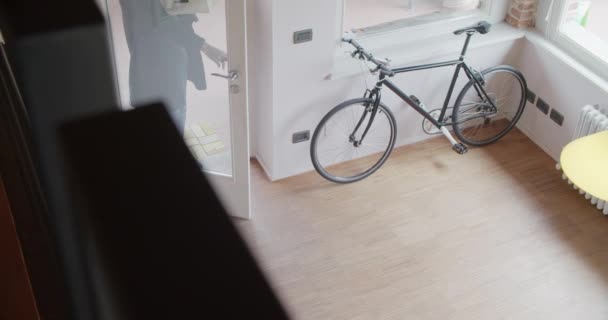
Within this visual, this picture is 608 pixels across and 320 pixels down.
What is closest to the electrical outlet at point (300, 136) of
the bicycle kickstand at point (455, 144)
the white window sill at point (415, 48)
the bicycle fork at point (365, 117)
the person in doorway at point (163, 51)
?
the bicycle fork at point (365, 117)

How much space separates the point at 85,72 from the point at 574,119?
5.04 metres

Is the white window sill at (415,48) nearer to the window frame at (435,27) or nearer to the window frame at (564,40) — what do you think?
the window frame at (435,27)

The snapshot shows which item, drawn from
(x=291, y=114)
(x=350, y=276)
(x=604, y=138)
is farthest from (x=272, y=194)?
(x=604, y=138)

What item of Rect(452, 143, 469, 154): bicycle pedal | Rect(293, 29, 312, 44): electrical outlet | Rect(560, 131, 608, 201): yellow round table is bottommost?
Rect(452, 143, 469, 154): bicycle pedal

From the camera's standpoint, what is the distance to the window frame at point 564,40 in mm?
4715

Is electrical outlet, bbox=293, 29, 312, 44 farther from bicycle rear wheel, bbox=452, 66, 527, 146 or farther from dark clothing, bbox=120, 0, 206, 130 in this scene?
bicycle rear wheel, bbox=452, 66, 527, 146

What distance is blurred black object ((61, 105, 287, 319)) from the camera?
0.62 ft

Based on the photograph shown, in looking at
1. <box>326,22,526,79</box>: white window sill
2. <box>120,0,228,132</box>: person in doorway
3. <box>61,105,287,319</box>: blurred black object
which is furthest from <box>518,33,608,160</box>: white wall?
<box>61,105,287,319</box>: blurred black object

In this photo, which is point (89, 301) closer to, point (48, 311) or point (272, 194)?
point (48, 311)

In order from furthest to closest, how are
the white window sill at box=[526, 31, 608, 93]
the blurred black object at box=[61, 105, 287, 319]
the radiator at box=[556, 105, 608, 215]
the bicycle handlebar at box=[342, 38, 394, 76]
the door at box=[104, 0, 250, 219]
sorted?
1. the white window sill at box=[526, 31, 608, 93]
2. the radiator at box=[556, 105, 608, 215]
3. the bicycle handlebar at box=[342, 38, 394, 76]
4. the door at box=[104, 0, 250, 219]
5. the blurred black object at box=[61, 105, 287, 319]

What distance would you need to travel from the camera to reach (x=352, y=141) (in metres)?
4.81

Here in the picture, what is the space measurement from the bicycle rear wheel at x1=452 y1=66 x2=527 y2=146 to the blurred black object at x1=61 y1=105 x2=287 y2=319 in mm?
4877

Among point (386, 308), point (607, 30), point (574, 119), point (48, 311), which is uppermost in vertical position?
point (48, 311)

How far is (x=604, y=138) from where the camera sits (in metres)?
4.06
